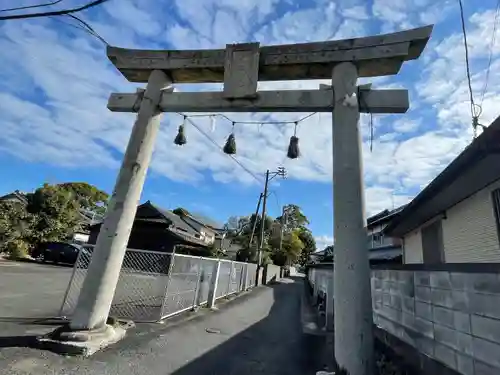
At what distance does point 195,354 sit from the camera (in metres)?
4.79

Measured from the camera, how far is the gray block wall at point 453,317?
227cm

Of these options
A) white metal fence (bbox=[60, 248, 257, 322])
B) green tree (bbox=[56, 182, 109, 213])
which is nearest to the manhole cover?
white metal fence (bbox=[60, 248, 257, 322])

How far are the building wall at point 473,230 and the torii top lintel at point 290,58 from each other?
2761 mm

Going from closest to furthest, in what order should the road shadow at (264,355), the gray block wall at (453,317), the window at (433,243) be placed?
the gray block wall at (453,317) → the road shadow at (264,355) → the window at (433,243)

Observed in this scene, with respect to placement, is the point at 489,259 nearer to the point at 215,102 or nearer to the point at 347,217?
the point at 347,217

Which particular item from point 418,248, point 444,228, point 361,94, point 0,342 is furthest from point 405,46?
point 0,342

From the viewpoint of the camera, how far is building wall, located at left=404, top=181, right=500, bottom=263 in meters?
5.18

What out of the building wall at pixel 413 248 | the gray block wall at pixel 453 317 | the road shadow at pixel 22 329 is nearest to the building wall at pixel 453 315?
the gray block wall at pixel 453 317

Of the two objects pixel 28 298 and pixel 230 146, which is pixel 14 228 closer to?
pixel 28 298

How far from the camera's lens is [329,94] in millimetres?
5082

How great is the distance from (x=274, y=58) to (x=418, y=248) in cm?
787

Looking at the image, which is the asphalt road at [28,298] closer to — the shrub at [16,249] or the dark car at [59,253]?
the dark car at [59,253]

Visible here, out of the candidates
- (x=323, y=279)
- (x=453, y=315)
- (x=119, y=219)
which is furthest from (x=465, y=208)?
(x=119, y=219)

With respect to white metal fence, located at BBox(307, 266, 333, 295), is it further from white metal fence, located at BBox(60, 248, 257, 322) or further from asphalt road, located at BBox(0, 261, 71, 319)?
asphalt road, located at BBox(0, 261, 71, 319)
